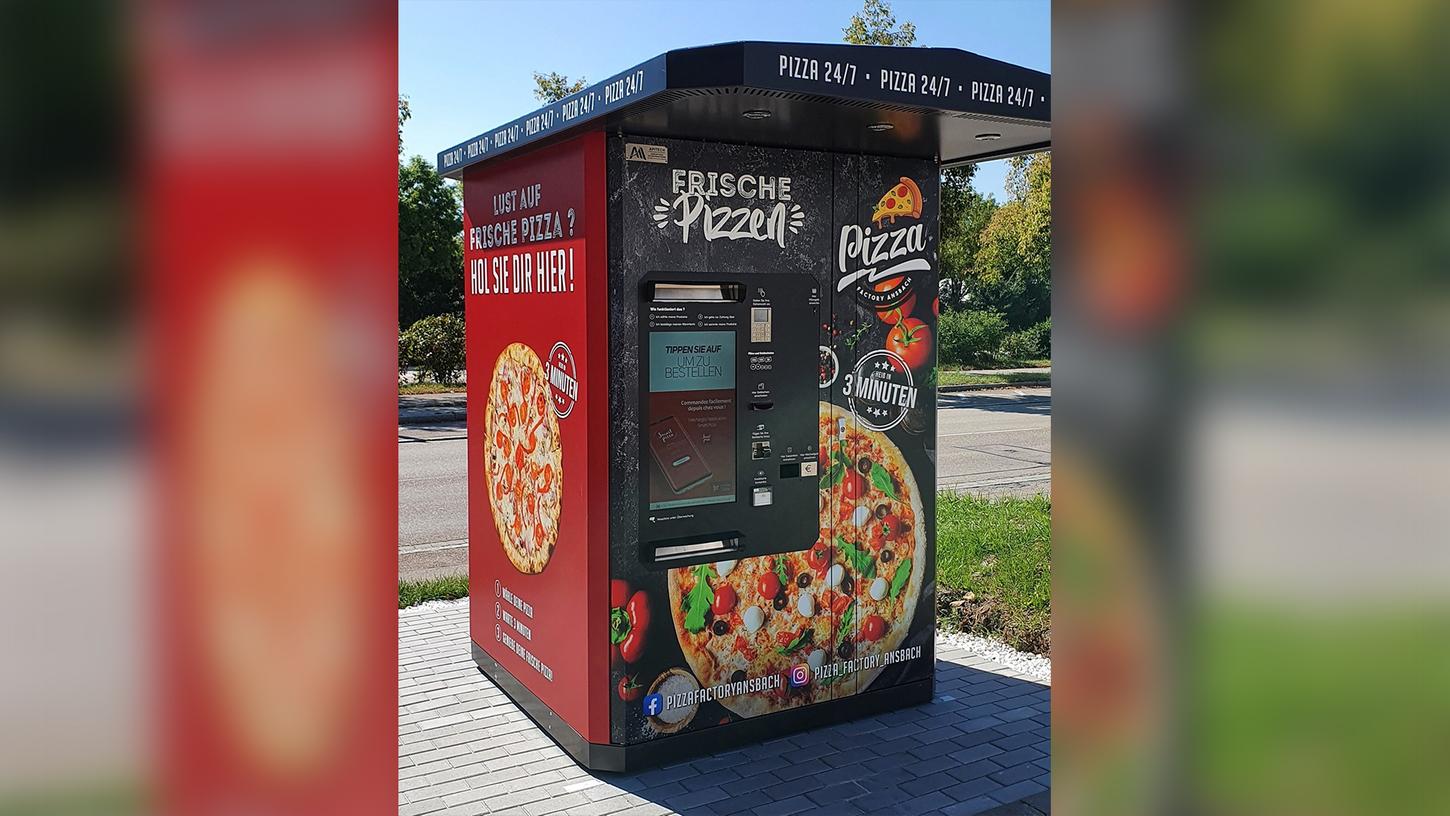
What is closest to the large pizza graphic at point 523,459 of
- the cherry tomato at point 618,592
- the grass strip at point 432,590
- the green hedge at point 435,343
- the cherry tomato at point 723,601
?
the cherry tomato at point 618,592

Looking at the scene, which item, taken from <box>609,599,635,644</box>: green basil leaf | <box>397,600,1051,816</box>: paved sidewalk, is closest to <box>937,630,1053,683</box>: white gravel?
<box>397,600,1051,816</box>: paved sidewalk

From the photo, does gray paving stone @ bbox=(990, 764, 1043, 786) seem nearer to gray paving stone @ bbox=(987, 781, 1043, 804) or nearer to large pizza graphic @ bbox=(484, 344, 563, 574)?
gray paving stone @ bbox=(987, 781, 1043, 804)

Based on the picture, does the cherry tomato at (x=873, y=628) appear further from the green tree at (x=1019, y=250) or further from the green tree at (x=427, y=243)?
the green tree at (x=427, y=243)

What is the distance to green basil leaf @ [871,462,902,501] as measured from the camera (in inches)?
224

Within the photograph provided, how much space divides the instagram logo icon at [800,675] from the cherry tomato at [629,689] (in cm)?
84

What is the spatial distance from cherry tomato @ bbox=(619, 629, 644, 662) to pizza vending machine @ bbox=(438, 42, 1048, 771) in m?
0.01

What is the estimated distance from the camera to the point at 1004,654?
6867 mm

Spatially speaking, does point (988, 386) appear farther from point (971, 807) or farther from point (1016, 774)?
point (971, 807)

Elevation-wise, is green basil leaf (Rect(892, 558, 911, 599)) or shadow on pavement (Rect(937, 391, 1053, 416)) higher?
shadow on pavement (Rect(937, 391, 1053, 416))

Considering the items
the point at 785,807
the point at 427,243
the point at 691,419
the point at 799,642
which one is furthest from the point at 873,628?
the point at 427,243
